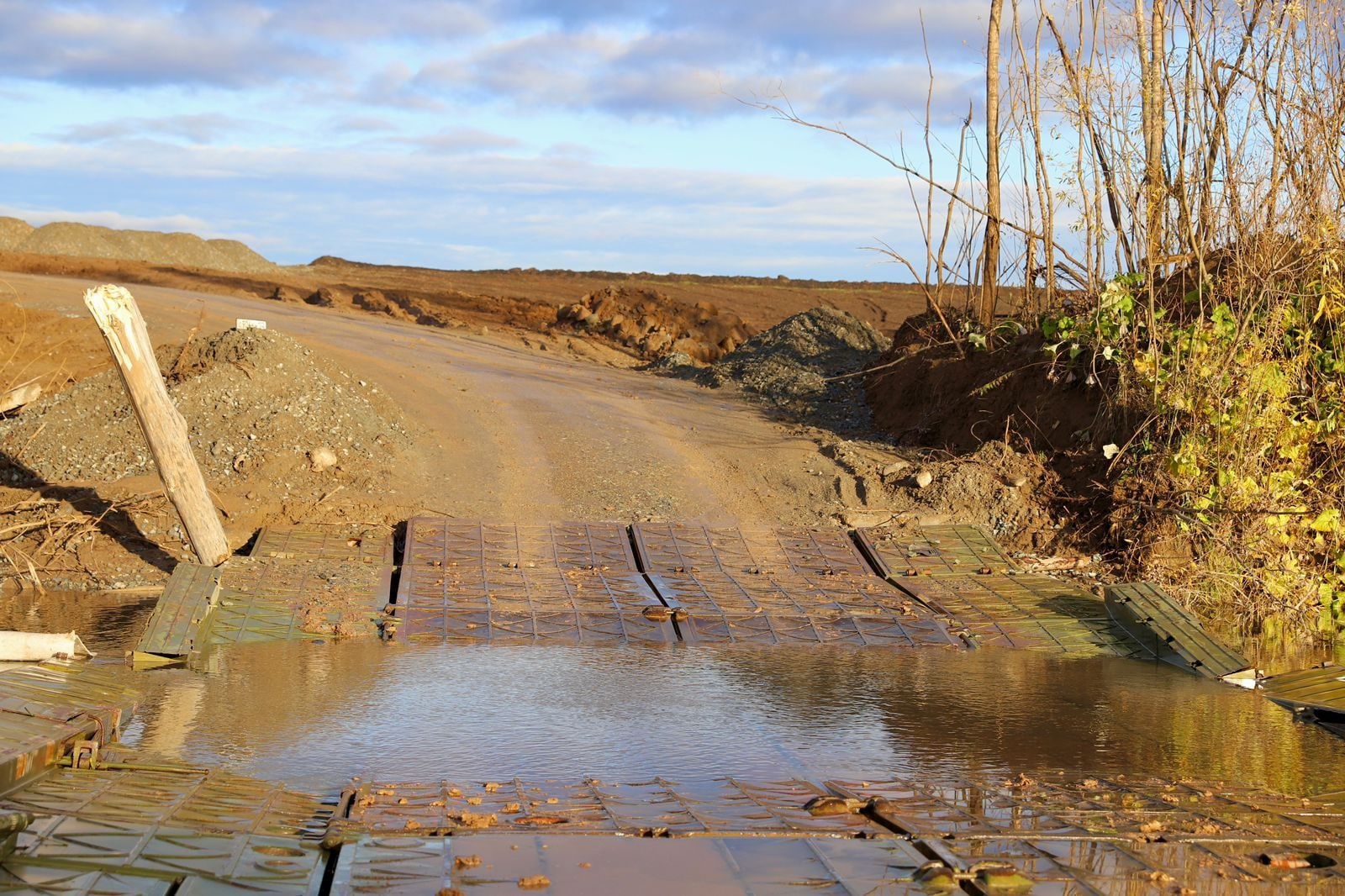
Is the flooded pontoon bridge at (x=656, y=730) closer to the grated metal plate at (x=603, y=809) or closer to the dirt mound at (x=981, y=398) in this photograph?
the grated metal plate at (x=603, y=809)

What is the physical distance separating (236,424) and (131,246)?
27408 mm

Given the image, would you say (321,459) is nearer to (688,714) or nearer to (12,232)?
(688,714)

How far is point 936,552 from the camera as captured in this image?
10.6 m

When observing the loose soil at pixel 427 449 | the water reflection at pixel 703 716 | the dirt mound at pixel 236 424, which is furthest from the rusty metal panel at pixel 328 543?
the water reflection at pixel 703 716

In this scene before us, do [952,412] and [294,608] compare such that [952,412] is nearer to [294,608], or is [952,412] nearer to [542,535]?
[542,535]

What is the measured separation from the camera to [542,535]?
10.5 meters

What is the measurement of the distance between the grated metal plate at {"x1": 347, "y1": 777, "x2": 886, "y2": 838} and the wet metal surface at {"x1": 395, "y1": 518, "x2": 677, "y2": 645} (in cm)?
294

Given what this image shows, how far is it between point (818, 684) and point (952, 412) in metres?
6.57

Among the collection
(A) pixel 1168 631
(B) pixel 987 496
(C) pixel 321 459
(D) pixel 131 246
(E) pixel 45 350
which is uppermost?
(D) pixel 131 246

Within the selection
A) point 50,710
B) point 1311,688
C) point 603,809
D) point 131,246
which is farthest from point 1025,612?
point 131,246

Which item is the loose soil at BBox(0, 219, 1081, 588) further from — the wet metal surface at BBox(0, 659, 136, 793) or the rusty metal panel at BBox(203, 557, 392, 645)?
the wet metal surface at BBox(0, 659, 136, 793)

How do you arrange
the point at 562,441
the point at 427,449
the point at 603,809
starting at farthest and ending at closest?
the point at 562,441
the point at 427,449
the point at 603,809

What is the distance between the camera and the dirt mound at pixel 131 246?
112 ft

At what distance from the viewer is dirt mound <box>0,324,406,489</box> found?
1120 centimetres
